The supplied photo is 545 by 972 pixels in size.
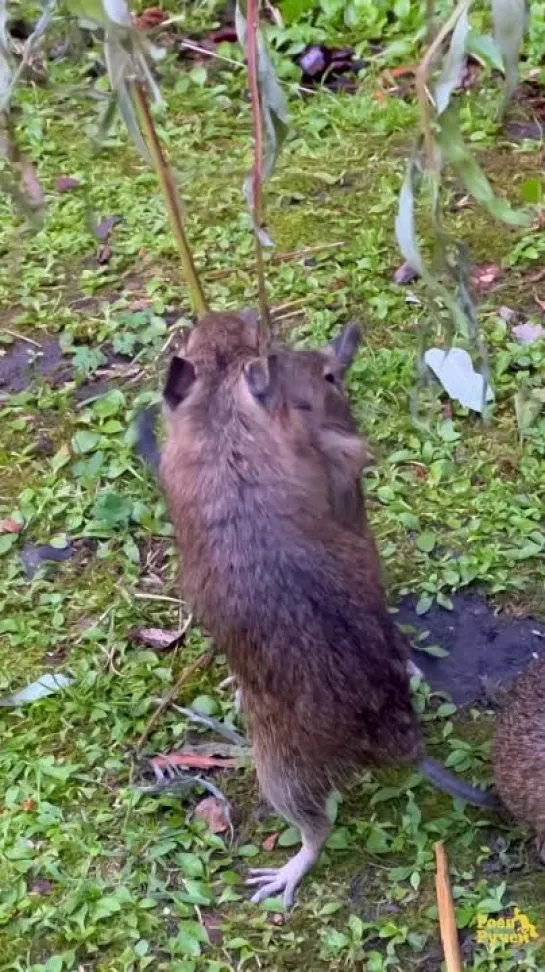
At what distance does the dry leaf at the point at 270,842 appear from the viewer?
9.45ft

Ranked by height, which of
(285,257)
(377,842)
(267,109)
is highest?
(267,109)

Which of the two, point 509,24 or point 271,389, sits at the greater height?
point 509,24

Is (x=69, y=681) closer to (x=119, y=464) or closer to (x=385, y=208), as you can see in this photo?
(x=119, y=464)

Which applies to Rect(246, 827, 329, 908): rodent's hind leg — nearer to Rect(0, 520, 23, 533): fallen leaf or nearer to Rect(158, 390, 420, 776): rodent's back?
Rect(158, 390, 420, 776): rodent's back

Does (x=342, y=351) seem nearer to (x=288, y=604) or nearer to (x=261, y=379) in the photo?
(x=261, y=379)

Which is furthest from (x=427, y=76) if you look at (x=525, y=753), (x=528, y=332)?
(x=528, y=332)

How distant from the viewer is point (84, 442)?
12.5 feet

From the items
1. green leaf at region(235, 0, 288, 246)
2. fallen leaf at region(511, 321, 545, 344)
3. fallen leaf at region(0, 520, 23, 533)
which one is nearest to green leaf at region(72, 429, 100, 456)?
fallen leaf at region(0, 520, 23, 533)

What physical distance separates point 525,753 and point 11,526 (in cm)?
162

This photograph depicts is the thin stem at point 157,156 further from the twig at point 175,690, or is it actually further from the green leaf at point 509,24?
the twig at point 175,690

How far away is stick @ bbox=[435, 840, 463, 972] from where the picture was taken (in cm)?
256

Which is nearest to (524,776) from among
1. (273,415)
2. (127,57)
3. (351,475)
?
(351,475)

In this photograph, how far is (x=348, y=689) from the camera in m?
2.48

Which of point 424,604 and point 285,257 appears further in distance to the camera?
point 285,257
